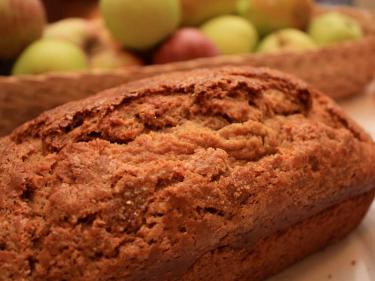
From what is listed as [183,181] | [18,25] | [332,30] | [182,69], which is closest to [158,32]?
[182,69]

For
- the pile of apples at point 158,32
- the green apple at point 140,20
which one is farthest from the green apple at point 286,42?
the green apple at point 140,20

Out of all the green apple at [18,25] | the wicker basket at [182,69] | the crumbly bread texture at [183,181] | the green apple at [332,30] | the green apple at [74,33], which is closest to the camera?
the crumbly bread texture at [183,181]

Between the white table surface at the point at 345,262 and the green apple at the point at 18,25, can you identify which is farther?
the green apple at the point at 18,25

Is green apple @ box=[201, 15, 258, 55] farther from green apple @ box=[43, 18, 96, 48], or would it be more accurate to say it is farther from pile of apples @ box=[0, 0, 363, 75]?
green apple @ box=[43, 18, 96, 48]

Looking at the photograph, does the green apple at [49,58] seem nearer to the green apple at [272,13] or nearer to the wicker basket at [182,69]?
the wicker basket at [182,69]

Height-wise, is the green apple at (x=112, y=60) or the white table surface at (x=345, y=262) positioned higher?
the green apple at (x=112, y=60)

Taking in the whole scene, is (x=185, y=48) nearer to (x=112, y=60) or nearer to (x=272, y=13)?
(x=112, y=60)

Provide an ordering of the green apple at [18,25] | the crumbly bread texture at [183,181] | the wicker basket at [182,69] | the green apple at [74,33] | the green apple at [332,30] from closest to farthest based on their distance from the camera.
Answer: the crumbly bread texture at [183,181]
the wicker basket at [182,69]
the green apple at [18,25]
the green apple at [74,33]
the green apple at [332,30]

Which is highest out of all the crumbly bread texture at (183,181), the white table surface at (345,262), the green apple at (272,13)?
the green apple at (272,13)
